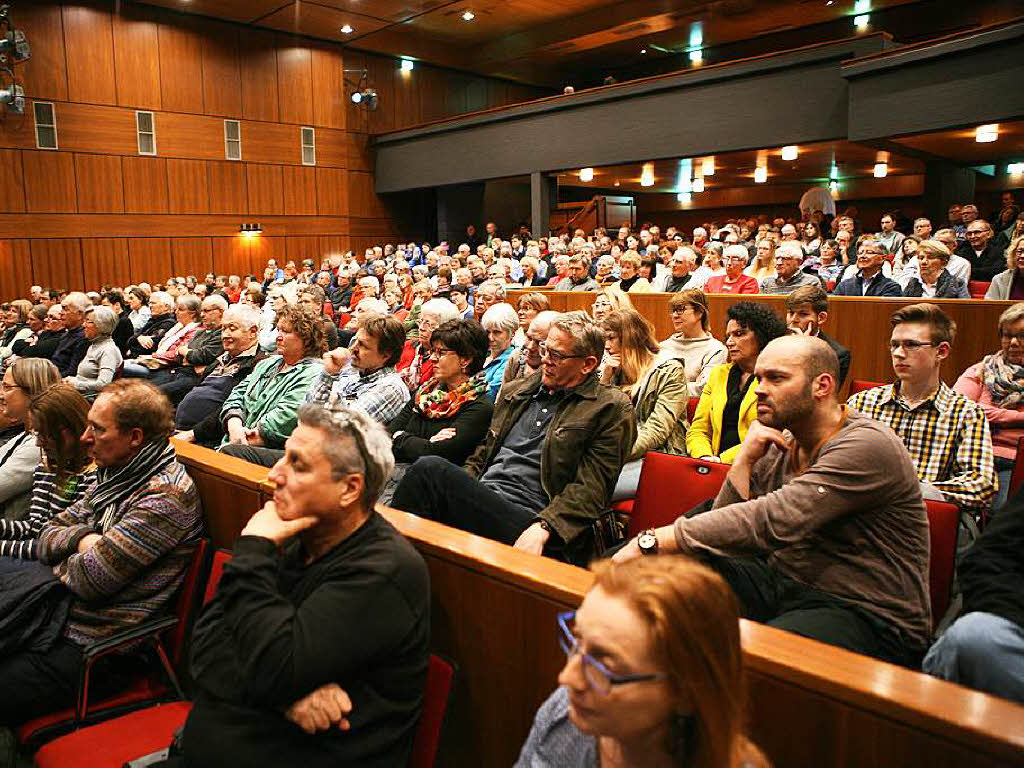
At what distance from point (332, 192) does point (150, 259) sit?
12.4ft

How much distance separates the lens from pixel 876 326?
5043 mm

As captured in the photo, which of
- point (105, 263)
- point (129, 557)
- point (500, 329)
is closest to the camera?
point (129, 557)

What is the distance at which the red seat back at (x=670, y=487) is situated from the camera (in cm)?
226

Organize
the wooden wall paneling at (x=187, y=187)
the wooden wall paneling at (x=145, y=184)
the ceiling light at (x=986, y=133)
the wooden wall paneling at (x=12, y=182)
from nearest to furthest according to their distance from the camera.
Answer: the ceiling light at (x=986, y=133)
the wooden wall paneling at (x=12, y=182)
the wooden wall paneling at (x=145, y=184)
the wooden wall paneling at (x=187, y=187)

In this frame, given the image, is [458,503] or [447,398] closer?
[458,503]

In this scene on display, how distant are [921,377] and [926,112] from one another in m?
5.94

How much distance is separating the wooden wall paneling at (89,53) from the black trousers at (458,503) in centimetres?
1279

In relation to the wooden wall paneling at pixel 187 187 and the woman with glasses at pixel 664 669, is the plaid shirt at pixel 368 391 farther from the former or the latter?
the wooden wall paneling at pixel 187 187

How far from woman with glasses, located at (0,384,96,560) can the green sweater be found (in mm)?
1010

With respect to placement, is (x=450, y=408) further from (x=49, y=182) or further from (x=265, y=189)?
(x=265, y=189)

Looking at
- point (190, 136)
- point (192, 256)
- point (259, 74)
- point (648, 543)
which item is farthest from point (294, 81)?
point (648, 543)

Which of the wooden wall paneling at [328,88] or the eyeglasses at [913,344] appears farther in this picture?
the wooden wall paneling at [328,88]

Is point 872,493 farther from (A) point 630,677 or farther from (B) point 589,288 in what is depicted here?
(B) point 589,288

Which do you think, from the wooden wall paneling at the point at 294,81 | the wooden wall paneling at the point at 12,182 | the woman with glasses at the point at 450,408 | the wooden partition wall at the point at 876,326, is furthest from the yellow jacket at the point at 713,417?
the wooden wall paneling at the point at 294,81
